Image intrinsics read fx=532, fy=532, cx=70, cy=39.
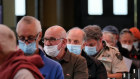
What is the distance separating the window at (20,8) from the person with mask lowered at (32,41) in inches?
211

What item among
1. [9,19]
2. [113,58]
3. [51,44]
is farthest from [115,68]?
[9,19]

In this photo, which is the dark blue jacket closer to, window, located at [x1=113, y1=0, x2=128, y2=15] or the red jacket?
the red jacket

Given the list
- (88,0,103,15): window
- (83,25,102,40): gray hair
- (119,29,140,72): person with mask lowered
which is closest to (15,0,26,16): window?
(119,29,140,72): person with mask lowered

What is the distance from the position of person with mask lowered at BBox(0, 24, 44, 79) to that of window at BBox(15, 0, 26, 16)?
6634 mm

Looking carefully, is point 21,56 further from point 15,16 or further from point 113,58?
point 15,16

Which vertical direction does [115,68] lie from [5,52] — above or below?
below

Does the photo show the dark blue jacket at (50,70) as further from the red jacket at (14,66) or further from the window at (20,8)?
the window at (20,8)

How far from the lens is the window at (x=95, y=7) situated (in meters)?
16.8

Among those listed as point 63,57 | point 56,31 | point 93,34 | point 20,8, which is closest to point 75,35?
point 93,34

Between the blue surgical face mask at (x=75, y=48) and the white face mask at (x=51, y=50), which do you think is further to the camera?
the blue surgical face mask at (x=75, y=48)

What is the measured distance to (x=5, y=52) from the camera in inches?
137

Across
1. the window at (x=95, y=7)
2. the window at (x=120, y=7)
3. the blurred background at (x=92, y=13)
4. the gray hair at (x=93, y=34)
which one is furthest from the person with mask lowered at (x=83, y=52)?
the window at (x=120, y=7)

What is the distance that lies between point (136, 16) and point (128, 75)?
401 inches

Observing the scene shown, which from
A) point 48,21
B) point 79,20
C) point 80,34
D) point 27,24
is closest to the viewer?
point 27,24
